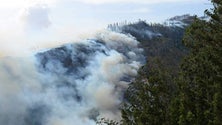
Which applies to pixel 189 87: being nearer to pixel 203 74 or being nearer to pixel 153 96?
pixel 203 74

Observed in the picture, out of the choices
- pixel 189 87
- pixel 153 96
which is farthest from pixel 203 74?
pixel 153 96

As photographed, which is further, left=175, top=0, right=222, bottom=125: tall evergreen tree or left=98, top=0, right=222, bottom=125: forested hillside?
left=98, top=0, right=222, bottom=125: forested hillside

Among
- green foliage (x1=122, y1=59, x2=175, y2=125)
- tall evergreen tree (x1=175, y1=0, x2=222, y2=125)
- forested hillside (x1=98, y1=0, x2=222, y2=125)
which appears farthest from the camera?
green foliage (x1=122, y1=59, x2=175, y2=125)

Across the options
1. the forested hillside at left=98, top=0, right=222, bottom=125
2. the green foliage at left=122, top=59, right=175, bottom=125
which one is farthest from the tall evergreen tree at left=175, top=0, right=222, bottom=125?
the green foliage at left=122, top=59, right=175, bottom=125

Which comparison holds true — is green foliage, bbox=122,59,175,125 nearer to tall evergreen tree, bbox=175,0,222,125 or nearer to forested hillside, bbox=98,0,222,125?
forested hillside, bbox=98,0,222,125

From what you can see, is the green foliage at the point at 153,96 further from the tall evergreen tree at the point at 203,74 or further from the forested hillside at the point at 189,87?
the tall evergreen tree at the point at 203,74

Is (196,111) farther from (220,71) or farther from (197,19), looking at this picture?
(197,19)

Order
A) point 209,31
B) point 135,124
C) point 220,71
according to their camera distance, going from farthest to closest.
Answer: point 135,124 < point 209,31 < point 220,71

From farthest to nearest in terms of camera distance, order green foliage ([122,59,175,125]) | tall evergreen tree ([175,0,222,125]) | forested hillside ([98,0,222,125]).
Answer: green foliage ([122,59,175,125]) → forested hillside ([98,0,222,125]) → tall evergreen tree ([175,0,222,125])

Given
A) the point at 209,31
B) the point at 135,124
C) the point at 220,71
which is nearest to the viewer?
the point at 220,71

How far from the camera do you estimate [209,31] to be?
37594mm

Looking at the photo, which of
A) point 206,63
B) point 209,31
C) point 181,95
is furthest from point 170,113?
point 209,31

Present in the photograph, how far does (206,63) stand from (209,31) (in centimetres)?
306

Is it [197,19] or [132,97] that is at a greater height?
[197,19]
